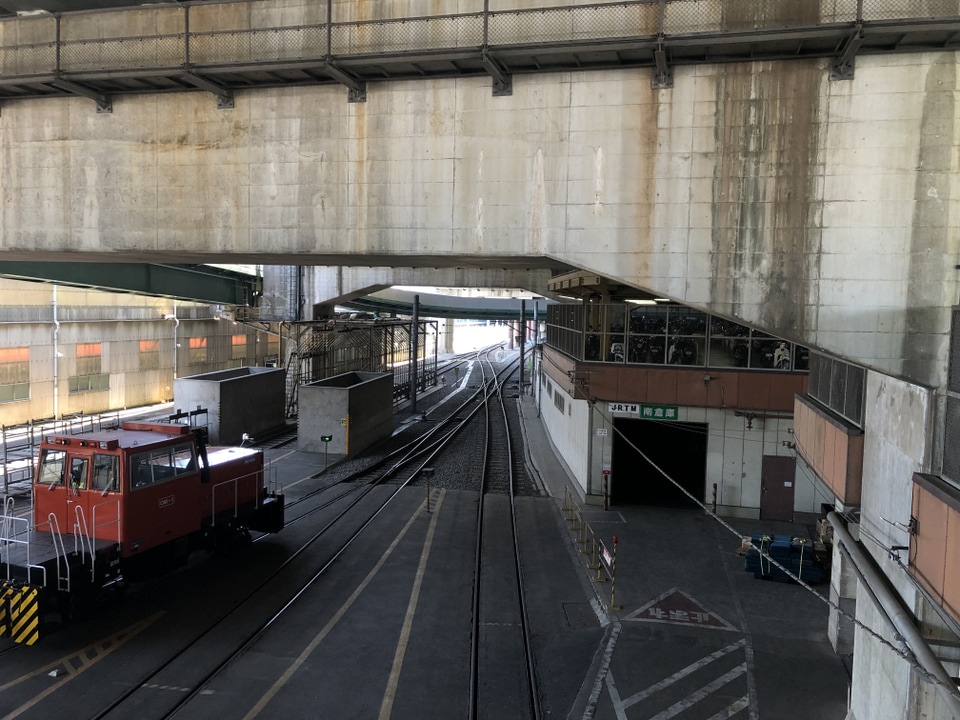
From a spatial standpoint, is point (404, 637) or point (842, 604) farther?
point (842, 604)

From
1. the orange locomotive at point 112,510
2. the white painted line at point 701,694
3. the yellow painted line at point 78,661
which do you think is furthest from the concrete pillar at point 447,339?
the white painted line at point 701,694

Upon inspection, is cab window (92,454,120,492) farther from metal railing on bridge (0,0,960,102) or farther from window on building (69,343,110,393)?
window on building (69,343,110,393)

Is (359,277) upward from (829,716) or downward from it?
upward

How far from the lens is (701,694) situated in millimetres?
9055

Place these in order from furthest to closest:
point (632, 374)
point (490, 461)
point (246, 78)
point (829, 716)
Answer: point (490, 461) < point (632, 374) < point (246, 78) < point (829, 716)

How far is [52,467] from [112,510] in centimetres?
163

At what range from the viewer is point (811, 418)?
10445 millimetres

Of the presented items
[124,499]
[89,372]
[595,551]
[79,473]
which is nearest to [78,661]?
[124,499]

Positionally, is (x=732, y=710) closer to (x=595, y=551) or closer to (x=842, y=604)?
(x=842, y=604)

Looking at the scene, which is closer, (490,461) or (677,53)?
(677,53)

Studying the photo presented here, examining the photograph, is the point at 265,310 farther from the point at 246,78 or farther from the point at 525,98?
the point at 525,98

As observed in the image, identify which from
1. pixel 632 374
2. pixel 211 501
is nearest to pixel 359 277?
pixel 632 374

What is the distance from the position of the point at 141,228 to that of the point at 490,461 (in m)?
17.0

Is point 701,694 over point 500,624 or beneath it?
over
